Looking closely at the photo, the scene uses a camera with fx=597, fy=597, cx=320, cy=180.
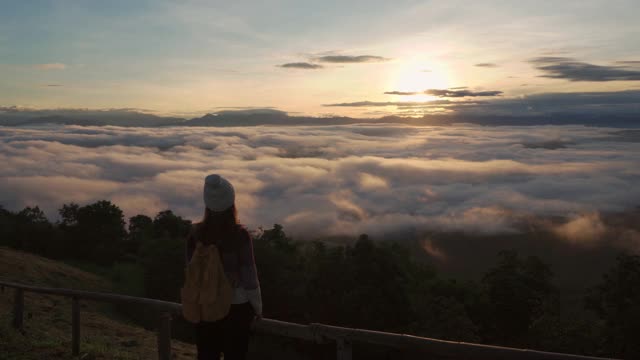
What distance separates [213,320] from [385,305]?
3389 centimetres

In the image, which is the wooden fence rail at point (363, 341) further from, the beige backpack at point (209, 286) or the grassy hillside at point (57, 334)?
the grassy hillside at point (57, 334)

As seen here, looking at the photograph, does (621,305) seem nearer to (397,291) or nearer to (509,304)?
(509,304)

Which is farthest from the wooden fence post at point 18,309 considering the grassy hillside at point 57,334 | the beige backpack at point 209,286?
the beige backpack at point 209,286

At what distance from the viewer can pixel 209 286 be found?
455 centimetres

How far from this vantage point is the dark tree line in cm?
3394

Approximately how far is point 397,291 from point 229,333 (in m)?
34.7

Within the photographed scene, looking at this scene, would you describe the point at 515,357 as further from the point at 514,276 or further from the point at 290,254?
the point at 514,276

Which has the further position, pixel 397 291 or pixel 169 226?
pixel 169 226

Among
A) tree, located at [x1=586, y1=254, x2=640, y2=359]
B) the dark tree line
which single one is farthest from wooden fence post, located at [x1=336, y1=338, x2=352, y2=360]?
tree, located at [x1=586, y1=254, x2=640, y2=359]

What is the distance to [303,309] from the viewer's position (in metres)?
37.2

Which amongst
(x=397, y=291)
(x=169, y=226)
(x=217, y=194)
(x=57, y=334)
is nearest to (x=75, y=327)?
(x=57, y=334)

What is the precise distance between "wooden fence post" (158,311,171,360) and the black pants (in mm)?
2061

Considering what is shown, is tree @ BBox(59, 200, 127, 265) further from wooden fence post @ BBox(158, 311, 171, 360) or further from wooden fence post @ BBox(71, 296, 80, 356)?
wooden fence post @ BBox(158, 311, 171, 360)

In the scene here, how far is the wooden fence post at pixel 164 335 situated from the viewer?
6.76 meters
